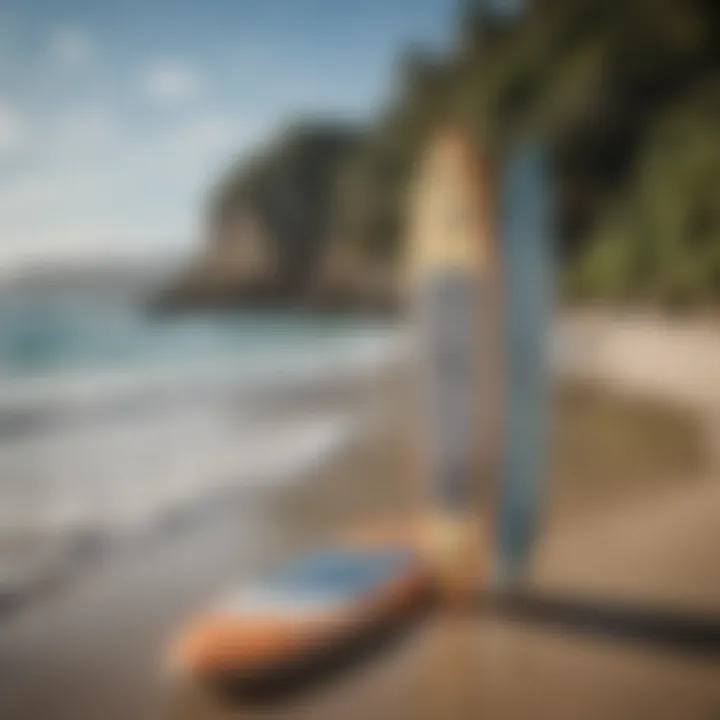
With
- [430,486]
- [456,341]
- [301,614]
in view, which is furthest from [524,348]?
[301,614]

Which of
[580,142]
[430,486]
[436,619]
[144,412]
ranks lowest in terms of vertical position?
[436,619]

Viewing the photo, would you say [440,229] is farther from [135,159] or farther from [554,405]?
[135,159]

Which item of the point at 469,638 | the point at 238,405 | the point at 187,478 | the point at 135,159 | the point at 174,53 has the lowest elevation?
the point at 469,638

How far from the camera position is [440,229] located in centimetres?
145

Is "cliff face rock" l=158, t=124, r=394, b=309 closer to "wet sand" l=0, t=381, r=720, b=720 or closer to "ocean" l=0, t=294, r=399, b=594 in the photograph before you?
"ocean" l=0, t=294, r=399, b=594

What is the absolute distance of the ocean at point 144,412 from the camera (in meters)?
1.48

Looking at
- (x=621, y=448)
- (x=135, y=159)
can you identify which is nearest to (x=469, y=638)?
(x=621, y=448)

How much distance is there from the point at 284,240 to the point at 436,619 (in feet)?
1.88

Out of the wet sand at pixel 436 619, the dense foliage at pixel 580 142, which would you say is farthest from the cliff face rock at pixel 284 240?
the wet sand at pixel 436 619

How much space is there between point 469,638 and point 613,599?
212 mm

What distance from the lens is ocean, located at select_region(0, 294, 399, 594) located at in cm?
148

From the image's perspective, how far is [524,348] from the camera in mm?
1473

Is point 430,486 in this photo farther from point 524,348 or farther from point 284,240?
point 284,240

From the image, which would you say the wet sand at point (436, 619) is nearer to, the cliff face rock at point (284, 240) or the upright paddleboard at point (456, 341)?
the upright paddleboard at point (456, 341)
